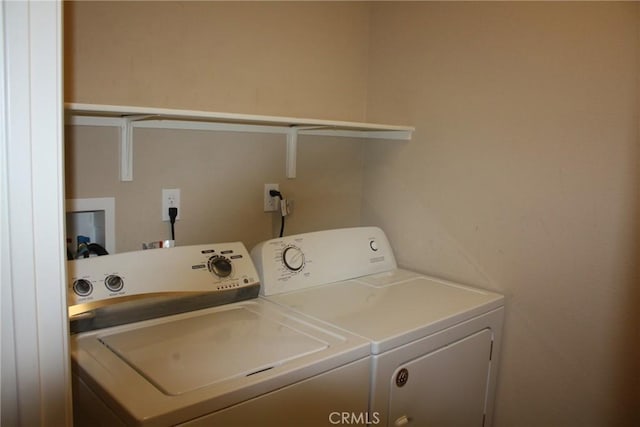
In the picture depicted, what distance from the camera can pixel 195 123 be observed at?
5.62ft

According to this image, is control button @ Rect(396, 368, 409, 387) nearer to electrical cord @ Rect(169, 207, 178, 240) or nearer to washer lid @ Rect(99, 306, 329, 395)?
washer lid @ Rect(99, 306, 329, 395)

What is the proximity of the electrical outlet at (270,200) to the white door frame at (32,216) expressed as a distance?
1.23 metres

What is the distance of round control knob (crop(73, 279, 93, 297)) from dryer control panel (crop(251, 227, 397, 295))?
1.73 feet

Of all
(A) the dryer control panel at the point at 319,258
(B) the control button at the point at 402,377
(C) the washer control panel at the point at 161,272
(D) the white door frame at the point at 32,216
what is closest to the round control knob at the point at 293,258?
(A) the dryer control panel at the point at 319,258

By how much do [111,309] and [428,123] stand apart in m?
1.29

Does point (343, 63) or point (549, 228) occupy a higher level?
point (343, 63)

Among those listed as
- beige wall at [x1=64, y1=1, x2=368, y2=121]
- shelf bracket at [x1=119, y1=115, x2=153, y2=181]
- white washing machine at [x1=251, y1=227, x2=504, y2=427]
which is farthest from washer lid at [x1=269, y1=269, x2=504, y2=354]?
beige wall at [x1=64, y1=1, x2=368, y2=121]

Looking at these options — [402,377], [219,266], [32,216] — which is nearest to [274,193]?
[219,266]

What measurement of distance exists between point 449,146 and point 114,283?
4.06ft

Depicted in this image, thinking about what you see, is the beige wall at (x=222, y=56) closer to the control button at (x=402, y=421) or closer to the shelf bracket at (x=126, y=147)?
the shelf bracket at (x=126, y=147)

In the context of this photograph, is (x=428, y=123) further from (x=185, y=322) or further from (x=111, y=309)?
(x=111, y=309)

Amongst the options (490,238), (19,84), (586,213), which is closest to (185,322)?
(19,84)

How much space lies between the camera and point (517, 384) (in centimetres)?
177

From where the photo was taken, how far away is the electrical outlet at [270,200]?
1949 millimetres
